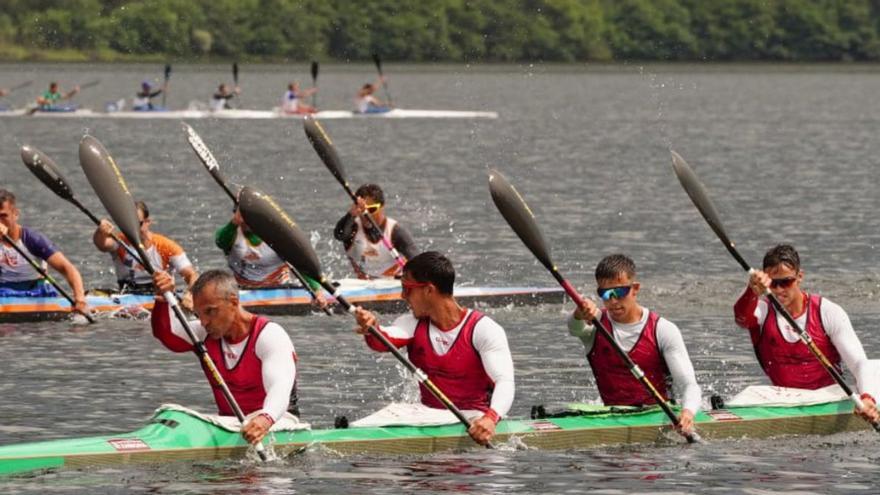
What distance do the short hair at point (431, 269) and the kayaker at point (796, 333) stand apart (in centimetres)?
279

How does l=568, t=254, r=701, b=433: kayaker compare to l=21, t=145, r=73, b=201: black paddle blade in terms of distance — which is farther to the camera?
l=21, t=145, r=73, b=201: black paddle blade

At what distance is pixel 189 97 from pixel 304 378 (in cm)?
9614

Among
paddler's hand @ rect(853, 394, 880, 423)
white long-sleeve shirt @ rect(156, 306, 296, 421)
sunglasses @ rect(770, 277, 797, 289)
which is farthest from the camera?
sunglasses @ rect(770, 277, 797, 289)

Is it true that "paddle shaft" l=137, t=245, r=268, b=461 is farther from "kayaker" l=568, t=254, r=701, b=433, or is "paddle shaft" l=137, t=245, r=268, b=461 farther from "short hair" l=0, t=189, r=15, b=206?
"short hair" l=0, t=189, r=15, b=206

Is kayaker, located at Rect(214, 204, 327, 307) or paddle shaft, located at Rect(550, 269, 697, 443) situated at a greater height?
kayaker, located at Rect(214, 204, 327, 307)

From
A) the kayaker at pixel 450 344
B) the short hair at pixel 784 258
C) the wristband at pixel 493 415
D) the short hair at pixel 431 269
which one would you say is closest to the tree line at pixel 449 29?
the short hair at pixel 784 258

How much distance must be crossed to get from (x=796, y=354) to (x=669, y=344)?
1632mm

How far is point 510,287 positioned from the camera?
28344 millimetres

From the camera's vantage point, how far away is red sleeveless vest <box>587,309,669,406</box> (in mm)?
16828

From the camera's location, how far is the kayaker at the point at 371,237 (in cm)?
2628

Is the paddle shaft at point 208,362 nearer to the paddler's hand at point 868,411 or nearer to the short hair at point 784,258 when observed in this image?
the short hair at point 784,258

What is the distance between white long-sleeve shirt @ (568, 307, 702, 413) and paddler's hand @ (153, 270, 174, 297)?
333 centimetres

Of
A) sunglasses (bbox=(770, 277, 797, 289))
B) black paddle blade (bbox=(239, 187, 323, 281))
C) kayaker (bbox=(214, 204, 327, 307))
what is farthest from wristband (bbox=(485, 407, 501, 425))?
kayaker (bbox=(214, 204, 327, 307))

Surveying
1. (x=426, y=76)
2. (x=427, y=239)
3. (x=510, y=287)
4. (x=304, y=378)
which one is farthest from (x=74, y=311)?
(x=426, y=76)
